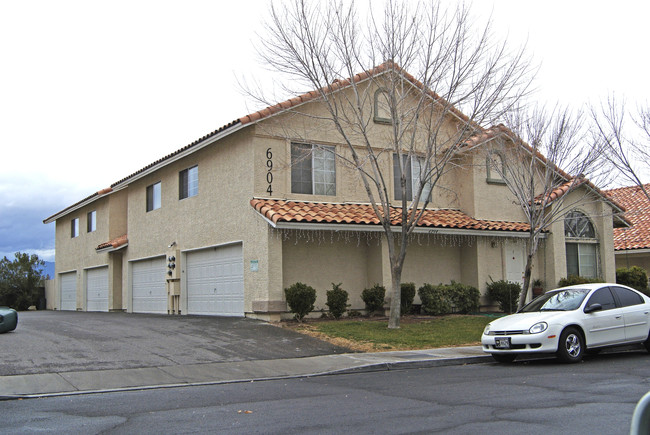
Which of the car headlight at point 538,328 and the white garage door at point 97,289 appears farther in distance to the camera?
the white garage door at point 97,289

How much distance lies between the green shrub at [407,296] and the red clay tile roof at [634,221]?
1348cm

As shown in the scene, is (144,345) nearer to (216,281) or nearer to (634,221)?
(216,281)

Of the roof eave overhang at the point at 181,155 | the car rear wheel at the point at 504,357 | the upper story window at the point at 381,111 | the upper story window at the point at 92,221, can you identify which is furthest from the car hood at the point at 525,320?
the upper story window at the point at 92,221

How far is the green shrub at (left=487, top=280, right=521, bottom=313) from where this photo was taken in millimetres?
21078

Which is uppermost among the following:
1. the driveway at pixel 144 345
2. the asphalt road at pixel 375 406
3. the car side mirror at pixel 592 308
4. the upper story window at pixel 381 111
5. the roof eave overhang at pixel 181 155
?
the upper story window at pixel 381 111

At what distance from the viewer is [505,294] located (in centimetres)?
2108

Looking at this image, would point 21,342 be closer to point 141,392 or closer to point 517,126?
point 141,392

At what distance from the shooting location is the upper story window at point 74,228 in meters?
34.3

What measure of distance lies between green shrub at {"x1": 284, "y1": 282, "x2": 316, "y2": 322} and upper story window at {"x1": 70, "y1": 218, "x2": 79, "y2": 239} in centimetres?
2057

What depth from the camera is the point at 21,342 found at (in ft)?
44.9

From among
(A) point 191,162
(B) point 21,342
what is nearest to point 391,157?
(A) point 191,162

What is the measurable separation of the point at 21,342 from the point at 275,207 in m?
7.03

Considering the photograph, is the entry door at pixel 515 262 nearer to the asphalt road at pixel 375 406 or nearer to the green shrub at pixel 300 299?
the green shrub at pixel 300 299

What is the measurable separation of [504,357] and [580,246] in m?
13.5
